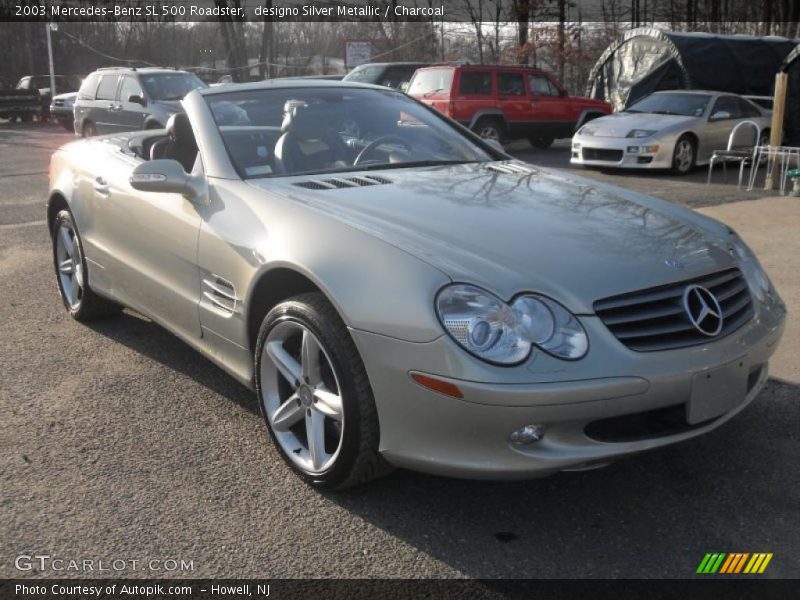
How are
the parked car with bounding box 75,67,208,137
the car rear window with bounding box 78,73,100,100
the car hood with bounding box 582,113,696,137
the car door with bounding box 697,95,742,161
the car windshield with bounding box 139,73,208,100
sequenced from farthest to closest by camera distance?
the car rear window with bounding box 78,73,100,100 → the car windshield with bounding box 139,73,208,100 → the parked car with bounding box 75,67,208,137 → the car door with bounding box 697,95,742,161 → the car hood with bounding box 582,113,696,137

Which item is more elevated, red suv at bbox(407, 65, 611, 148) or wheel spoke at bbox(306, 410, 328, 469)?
red suv at bbox(407, 65, 611, 148)

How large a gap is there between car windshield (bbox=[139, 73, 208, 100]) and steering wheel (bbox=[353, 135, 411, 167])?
13.0 metres

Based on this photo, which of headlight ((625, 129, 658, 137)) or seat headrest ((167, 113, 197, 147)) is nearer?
seat headrest ((167, 113, 197, 147))

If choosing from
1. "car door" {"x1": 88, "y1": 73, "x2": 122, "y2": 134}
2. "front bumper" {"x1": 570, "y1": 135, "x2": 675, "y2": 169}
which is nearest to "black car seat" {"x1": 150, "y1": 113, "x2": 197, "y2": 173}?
"front bumper" {"x1": 570, "y1": 135, "x2": 675, "y2": 169}

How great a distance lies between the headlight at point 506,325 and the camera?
2756 mm

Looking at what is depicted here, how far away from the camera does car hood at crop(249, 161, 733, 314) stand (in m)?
2.94

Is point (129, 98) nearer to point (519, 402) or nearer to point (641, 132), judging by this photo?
point (641, 132)

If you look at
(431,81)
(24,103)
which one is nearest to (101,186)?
(431,81)

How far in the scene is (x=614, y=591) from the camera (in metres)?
2.65

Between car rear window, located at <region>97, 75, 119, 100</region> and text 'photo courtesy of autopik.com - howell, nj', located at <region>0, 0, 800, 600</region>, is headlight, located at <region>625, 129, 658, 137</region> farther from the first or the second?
car rear window, located at <region>97, 75, 119, 100</region>

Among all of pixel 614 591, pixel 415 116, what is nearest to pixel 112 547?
pixel 614 591

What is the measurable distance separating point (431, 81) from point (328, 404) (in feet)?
49.5

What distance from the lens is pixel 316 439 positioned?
3.28m

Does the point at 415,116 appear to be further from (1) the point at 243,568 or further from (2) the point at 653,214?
(1) the point at 243,568
